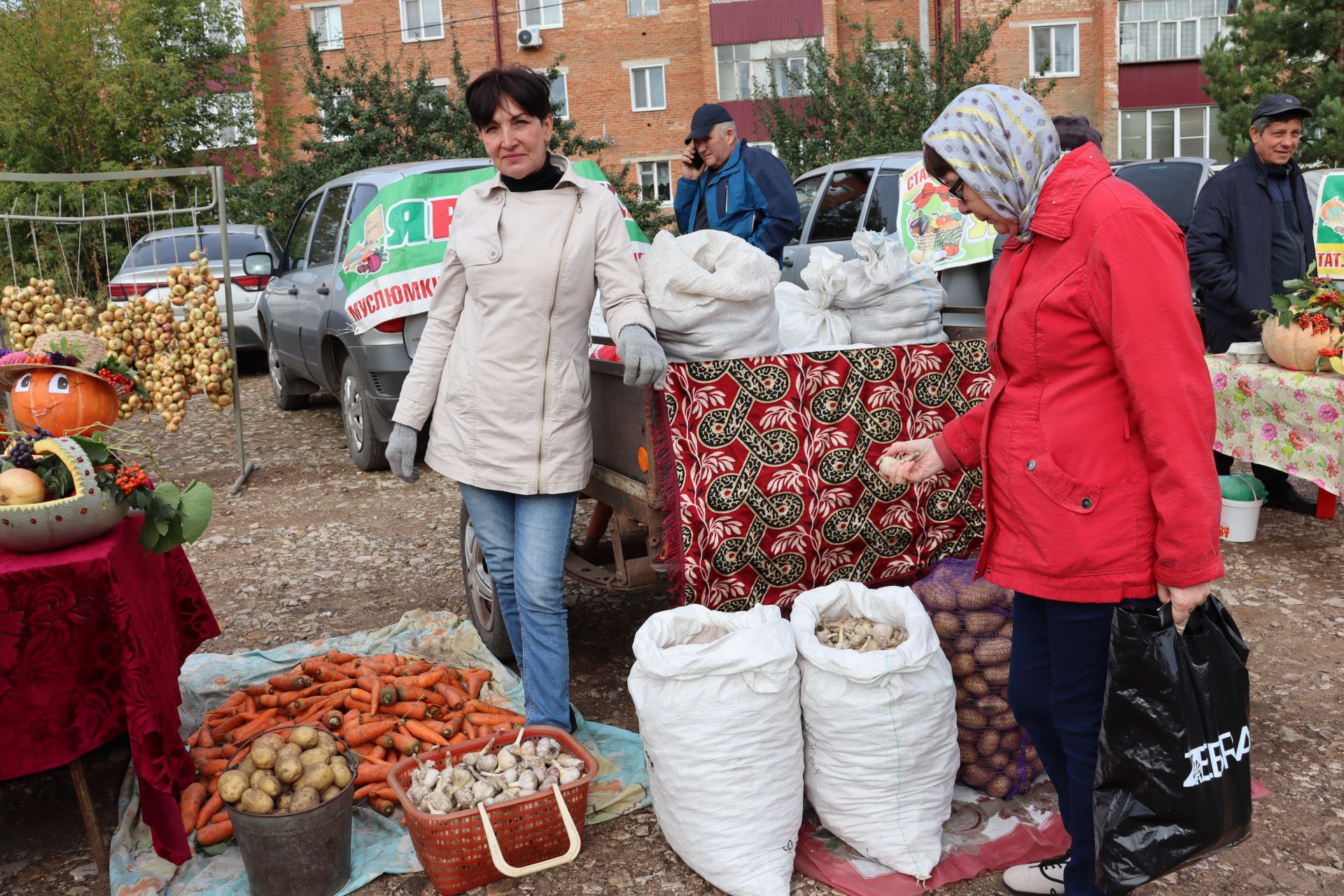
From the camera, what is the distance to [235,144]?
68.5 ft

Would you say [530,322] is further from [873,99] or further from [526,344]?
[873,99]

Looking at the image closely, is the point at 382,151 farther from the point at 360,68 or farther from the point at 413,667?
the point at 413,667

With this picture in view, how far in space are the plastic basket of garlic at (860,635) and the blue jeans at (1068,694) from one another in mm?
548

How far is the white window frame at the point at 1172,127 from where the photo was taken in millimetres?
28172

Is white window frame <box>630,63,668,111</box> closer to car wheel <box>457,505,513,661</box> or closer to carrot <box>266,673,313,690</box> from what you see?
car wheel <box>457,505,513,661</box>

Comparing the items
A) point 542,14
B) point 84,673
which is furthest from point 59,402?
point 542,14

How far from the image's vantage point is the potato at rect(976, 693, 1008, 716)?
318 centimetres

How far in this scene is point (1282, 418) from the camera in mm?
5281

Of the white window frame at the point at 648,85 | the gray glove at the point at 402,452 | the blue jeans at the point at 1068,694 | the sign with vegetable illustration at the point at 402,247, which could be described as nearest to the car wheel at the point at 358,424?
the sign with vegetable illustration at the point at 402,247

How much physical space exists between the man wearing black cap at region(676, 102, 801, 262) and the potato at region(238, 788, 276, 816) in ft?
11.4

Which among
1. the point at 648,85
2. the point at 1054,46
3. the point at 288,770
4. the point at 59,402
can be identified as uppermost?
the point at 1054,46

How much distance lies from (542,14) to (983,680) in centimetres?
3058

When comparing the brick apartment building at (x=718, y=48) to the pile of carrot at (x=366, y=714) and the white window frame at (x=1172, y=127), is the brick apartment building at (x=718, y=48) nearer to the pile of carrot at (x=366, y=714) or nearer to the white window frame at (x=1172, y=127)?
the white window frame at (x=1172, y=127)

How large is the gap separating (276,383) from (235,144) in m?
12.5
